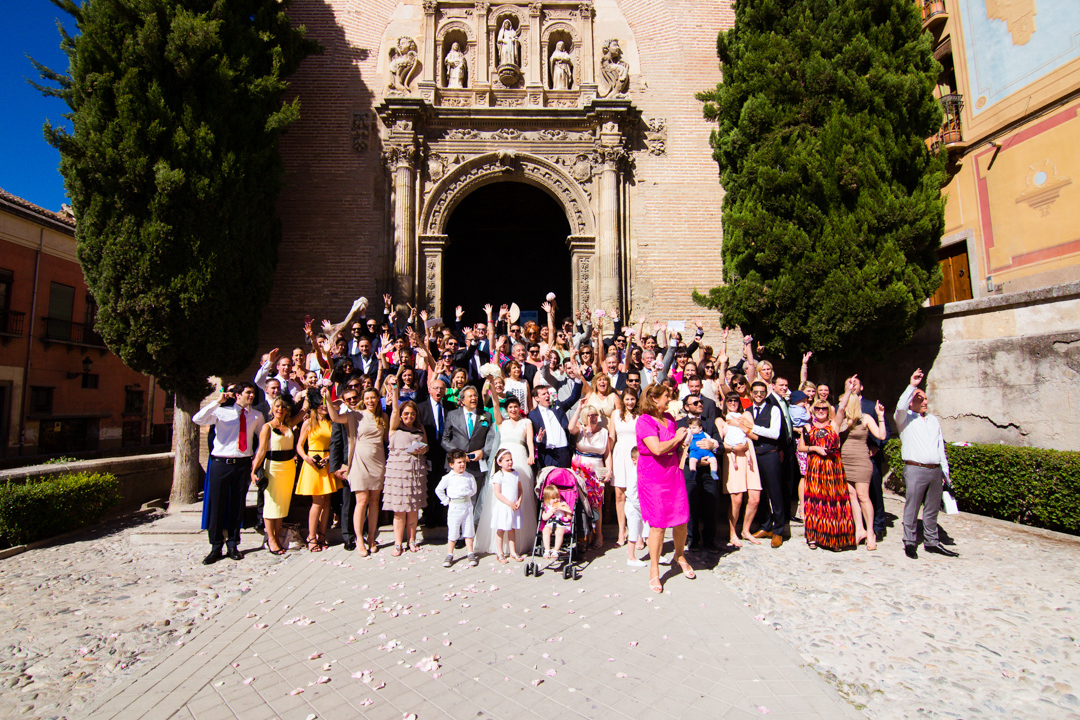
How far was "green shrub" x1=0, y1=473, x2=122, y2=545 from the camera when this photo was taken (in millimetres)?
6688

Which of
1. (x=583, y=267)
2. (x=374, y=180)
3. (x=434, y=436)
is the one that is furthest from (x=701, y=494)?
(x=374, y=180)

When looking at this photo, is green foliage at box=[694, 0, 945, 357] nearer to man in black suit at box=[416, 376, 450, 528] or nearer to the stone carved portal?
the stone carved portal

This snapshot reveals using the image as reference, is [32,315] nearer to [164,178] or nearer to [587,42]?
[164,178]

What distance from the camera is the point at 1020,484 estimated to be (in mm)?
7059

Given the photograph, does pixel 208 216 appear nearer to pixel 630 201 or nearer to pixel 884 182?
pixel 630 201

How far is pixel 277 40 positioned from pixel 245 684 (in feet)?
39.6

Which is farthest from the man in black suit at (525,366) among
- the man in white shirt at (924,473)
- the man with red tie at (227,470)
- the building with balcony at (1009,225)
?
the building with balcony at (1009,225)

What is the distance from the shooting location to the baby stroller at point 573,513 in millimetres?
5578

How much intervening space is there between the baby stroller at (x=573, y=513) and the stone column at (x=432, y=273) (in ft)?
23.6

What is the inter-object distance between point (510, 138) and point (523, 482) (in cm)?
955

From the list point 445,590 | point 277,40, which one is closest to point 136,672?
point 445,590

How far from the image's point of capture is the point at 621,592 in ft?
16.1

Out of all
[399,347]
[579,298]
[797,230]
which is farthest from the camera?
[579,298]

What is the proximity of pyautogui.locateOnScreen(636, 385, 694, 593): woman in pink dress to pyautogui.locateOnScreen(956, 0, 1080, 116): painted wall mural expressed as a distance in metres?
13.3
